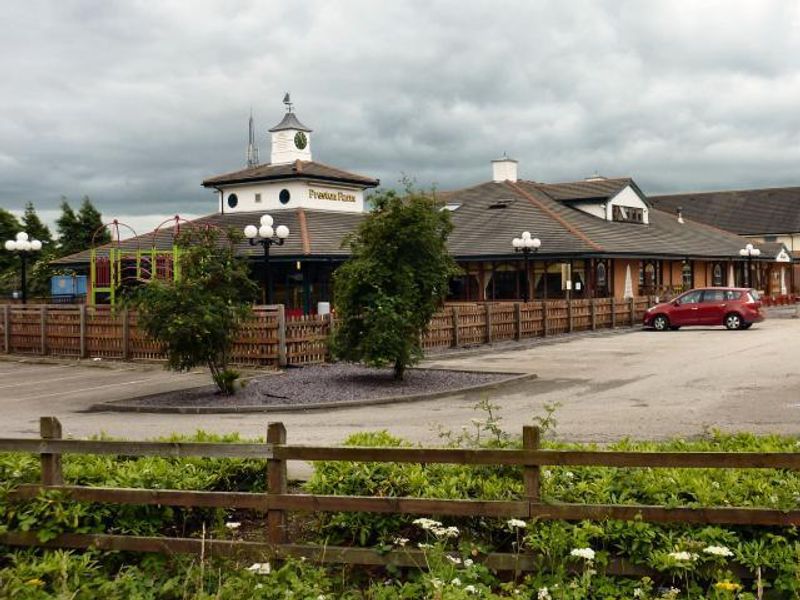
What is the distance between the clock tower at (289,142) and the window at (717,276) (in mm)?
23721

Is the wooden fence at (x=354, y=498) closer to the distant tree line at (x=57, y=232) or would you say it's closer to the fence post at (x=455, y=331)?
the fence post at (x=455, y=331)

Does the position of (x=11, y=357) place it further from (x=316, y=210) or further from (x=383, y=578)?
(x=383, y=578)

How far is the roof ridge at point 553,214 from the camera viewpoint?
129 ft

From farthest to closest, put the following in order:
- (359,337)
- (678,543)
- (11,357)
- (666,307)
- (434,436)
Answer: (666,307)
(11,357)
(359,337)
(434,436)
(678,543)

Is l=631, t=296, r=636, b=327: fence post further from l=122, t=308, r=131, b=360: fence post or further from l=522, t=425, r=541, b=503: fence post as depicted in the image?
l=522, t=425, r=541, b=503: fence post

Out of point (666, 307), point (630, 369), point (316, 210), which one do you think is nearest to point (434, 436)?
point (630, 369)

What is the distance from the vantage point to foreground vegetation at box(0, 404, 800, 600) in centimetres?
601

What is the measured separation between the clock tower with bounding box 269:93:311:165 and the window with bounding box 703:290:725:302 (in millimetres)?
19995

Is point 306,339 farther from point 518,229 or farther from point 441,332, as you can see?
point 518,229

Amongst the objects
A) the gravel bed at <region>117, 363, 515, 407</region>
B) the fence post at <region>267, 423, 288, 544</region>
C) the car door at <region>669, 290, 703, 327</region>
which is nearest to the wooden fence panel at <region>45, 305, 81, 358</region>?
Result: the gravel bed at <region>117, 363, 515, 407</region>

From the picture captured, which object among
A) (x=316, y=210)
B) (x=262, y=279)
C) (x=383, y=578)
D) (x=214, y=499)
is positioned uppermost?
(x=316, y=210)

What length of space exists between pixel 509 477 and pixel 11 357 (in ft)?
74.4

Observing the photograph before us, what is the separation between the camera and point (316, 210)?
134 feet

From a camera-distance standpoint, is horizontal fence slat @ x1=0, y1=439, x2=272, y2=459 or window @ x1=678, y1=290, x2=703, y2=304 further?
window @ x1=678, y1=290, x2=703, y2=304
